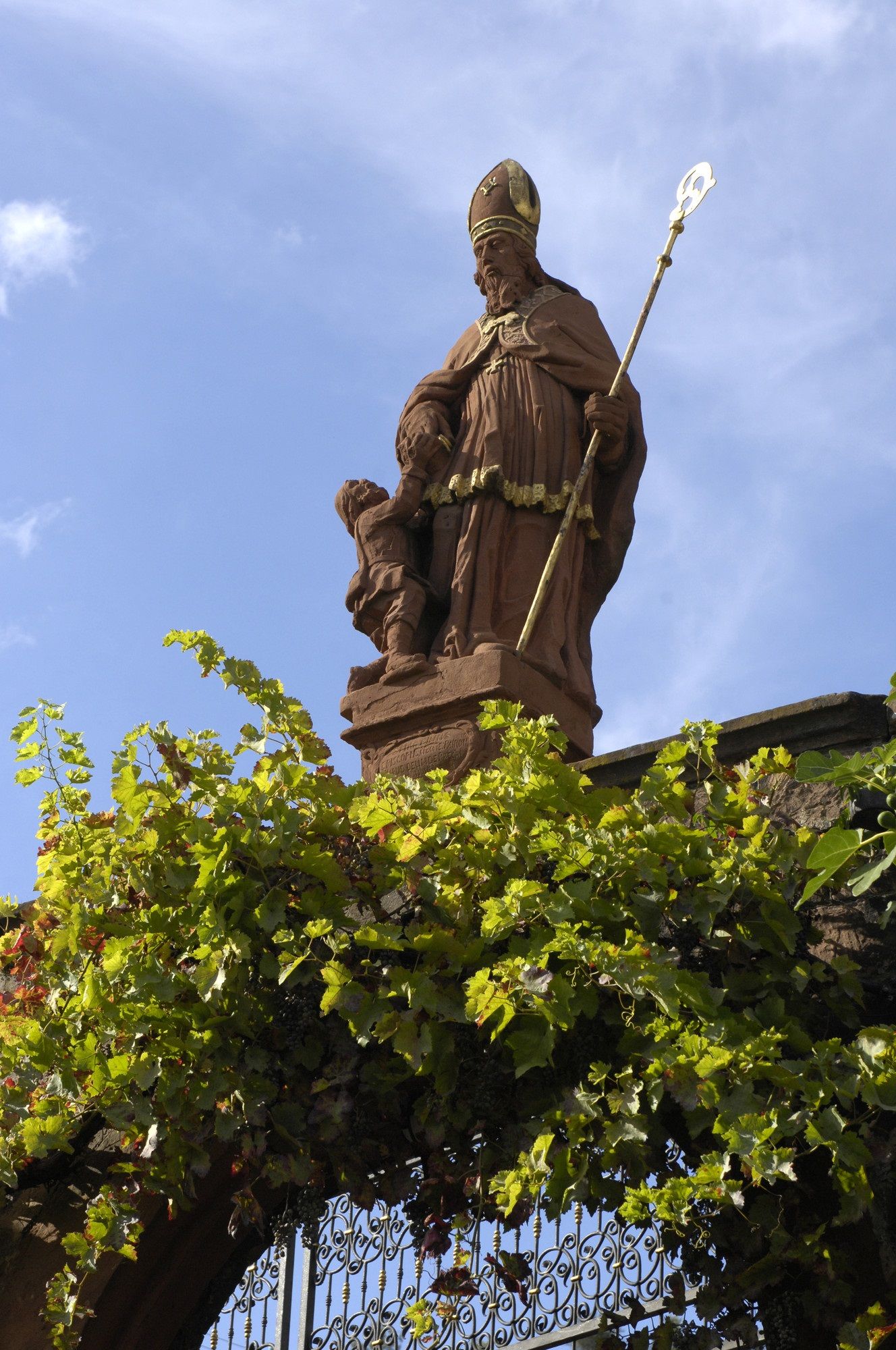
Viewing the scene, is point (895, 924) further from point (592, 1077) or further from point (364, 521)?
point (364, 521)

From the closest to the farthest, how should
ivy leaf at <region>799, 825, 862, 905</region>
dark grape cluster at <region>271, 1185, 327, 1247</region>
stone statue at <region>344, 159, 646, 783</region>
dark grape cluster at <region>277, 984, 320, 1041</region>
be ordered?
ivy leaf at <region>799, 825, 862, 905</region>, dark grape cluster at <region>277, 984, 320, 1041</region>, dark grape cluster at <region>271, 1185, 327, 1247</region>, stone statue at <region>344, 159, 646, 783</region>

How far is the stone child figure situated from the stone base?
3.5 inches

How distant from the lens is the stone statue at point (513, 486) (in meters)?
5.90

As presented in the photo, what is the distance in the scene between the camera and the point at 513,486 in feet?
20.1

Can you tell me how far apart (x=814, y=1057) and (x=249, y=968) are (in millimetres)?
1176

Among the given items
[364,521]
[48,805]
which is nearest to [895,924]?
[48,805]

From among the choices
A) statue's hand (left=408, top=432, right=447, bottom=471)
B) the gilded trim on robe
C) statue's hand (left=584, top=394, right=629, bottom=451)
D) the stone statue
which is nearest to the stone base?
the stone statue

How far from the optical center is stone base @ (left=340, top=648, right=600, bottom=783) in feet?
18.1

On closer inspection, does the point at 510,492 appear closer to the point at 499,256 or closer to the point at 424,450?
the point at 424,450

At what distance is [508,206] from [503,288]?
1.00ft

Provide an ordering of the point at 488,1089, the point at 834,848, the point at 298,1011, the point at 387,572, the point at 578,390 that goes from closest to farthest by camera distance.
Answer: the point at 834,848
the point at 488,1089
the point at 298,1011
the point at 387,572
the point at 578,390

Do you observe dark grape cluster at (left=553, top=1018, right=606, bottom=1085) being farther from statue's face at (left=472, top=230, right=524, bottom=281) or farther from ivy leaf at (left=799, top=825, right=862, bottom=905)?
statue's face at (left=472, top=230, right=524, bottom=281)

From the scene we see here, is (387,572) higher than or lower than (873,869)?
higher

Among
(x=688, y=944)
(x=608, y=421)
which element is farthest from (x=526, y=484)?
(x=688, y=944)
